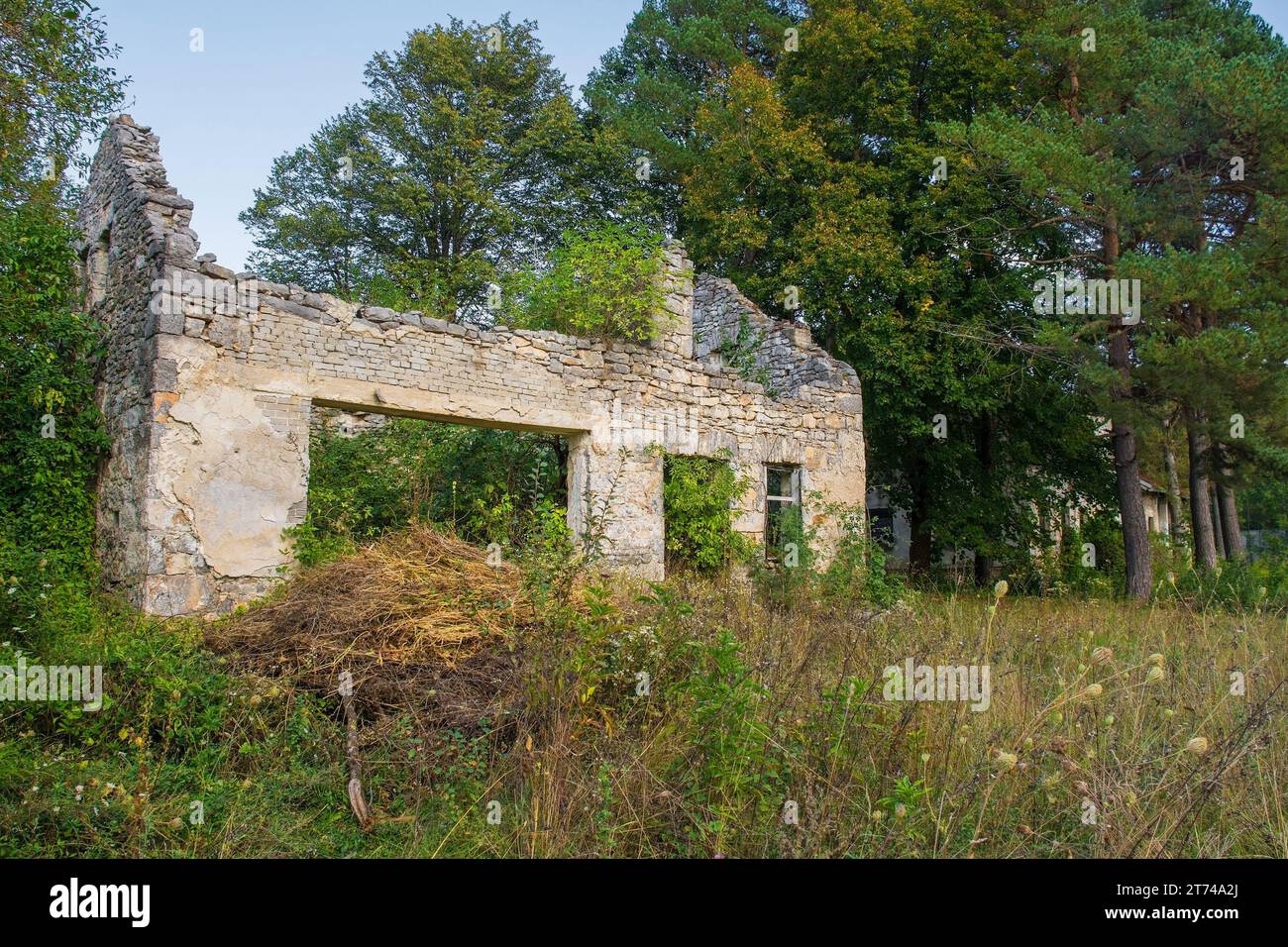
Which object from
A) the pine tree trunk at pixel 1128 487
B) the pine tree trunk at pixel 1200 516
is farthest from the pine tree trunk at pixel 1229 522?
the pine tree trunk at pixel 1128 487

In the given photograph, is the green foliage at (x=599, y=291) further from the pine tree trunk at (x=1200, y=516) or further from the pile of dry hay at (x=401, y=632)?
the pine tree trunk at (x=1200, y=516)

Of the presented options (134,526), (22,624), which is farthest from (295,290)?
(22,624)

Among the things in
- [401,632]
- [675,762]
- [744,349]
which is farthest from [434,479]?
[675,762]

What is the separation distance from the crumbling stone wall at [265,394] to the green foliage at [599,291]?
29cm

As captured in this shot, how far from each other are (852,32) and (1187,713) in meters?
15.2

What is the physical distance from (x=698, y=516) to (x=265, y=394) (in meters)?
5.18

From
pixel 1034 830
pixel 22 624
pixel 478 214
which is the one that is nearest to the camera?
pixel 1034 830

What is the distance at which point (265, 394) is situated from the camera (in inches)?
293

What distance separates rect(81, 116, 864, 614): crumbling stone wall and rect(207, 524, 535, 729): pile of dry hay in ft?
2.86

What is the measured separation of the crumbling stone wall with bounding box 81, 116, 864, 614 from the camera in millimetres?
7035

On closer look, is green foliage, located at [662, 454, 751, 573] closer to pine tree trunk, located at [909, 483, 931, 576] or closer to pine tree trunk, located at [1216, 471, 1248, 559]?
pine tree trunk, located at [909, 483, 931, 576]

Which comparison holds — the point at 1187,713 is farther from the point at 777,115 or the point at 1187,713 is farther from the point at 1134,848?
the point at 777,115

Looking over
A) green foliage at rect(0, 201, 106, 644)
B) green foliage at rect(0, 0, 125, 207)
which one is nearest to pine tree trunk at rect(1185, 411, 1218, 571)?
green foliage at rect(0, 201, 106, 644)

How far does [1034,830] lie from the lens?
3576mm
